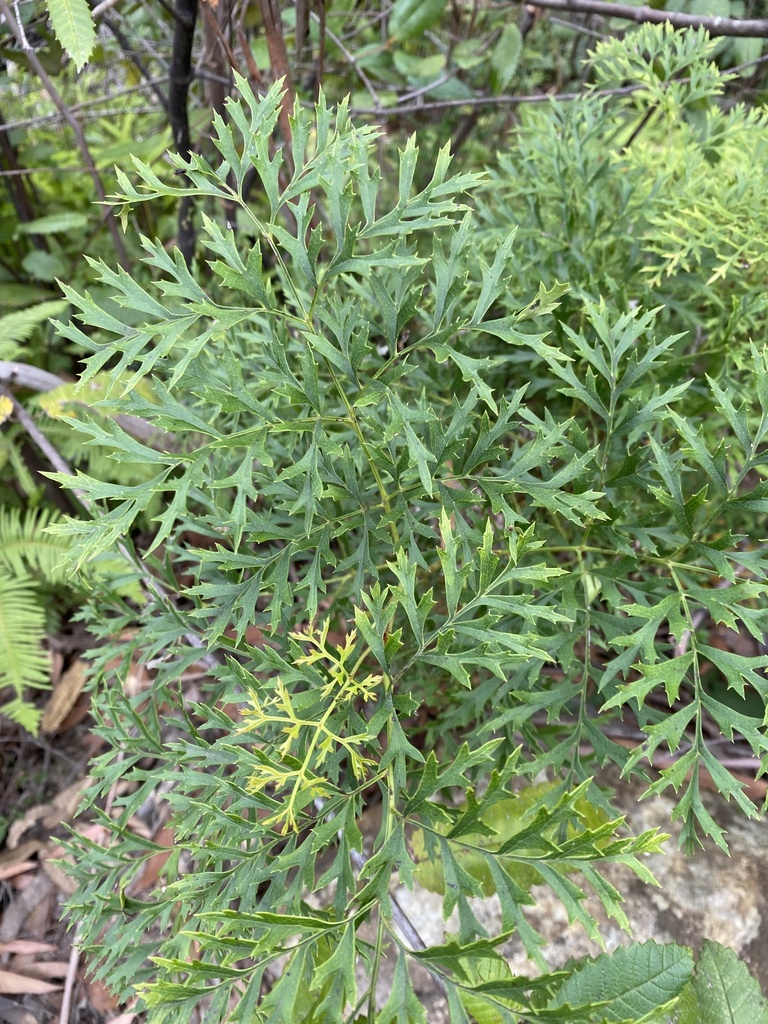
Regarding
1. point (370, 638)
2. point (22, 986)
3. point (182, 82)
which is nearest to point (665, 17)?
point (182, 82)

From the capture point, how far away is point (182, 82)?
163cm

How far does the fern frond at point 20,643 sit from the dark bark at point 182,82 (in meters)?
1.12

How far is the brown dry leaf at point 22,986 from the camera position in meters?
1.56

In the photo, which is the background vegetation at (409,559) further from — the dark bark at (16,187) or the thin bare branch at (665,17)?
the dark bark at (16,187)

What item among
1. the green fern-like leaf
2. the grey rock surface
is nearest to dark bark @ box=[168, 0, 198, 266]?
the green fern-like leaf

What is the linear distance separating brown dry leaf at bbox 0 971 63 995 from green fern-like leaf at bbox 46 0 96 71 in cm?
193

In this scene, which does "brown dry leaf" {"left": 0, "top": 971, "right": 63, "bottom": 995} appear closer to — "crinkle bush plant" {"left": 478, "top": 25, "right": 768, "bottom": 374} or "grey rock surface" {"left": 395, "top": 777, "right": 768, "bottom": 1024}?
"grey rock surface" {"left": 395, "top": 777, "right": 768, "bottom": 1024}

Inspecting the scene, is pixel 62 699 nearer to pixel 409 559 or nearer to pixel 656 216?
pixel 409 559

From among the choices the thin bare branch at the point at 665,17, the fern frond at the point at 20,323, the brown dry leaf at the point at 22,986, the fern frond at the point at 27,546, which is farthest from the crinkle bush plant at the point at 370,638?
the fern frond at the point at 20,323

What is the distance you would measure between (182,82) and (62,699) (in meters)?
1.77

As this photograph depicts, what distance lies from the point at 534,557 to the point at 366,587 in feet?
1.08

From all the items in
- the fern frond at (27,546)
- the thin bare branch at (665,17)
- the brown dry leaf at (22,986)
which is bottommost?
the brown dry leaf at (22,986)

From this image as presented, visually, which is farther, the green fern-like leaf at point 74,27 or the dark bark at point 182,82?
the dark bark at point 182,82

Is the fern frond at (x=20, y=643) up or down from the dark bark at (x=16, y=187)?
down
